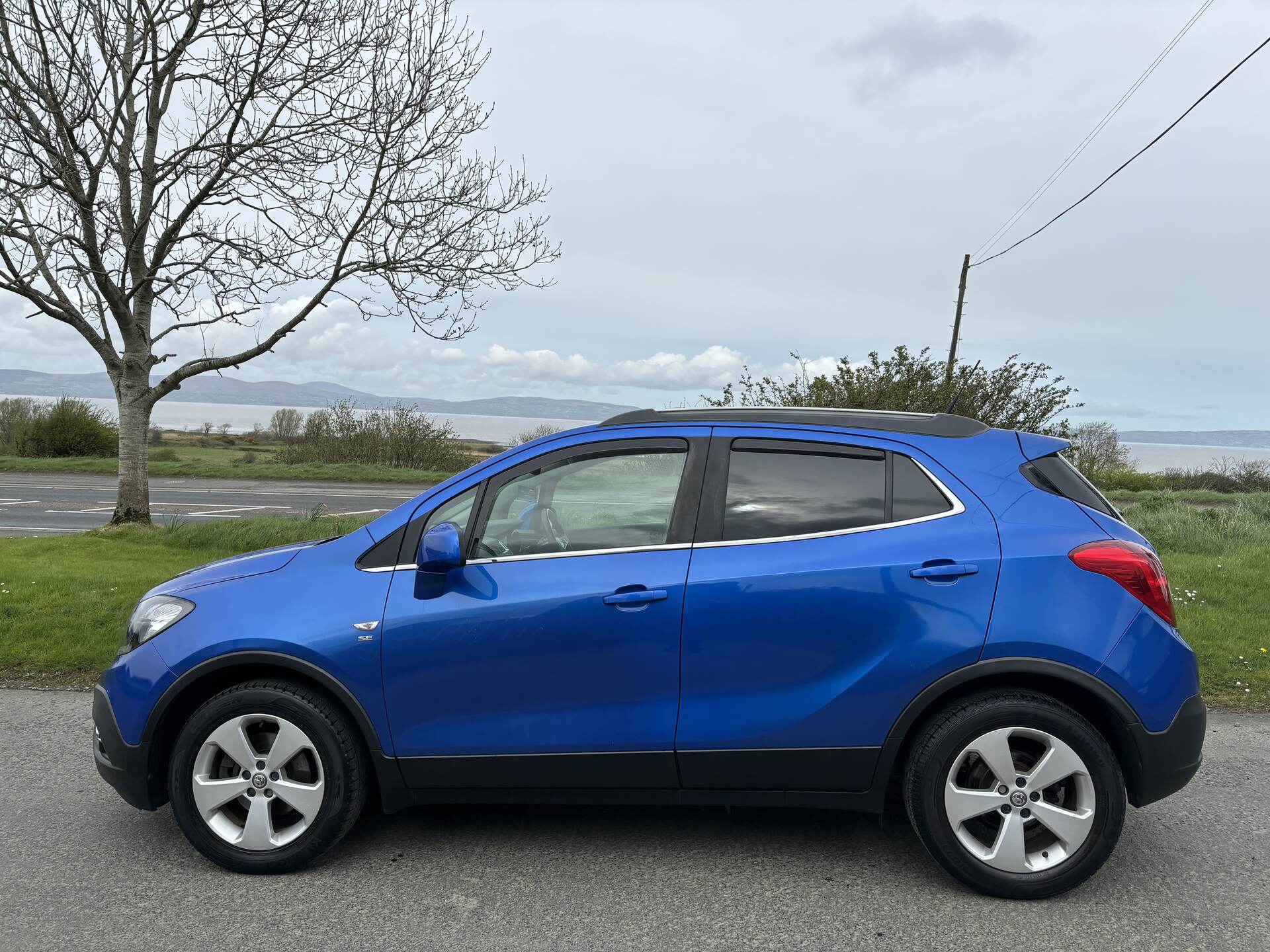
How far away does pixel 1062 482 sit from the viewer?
137 inches

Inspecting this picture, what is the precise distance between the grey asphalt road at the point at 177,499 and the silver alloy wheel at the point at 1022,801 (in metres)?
12.5

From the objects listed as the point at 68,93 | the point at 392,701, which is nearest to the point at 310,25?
the point at 68,93

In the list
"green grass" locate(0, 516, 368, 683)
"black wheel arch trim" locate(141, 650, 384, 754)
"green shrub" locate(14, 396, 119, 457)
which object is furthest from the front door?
"green shrub" locate(14, 396, 119, 457)

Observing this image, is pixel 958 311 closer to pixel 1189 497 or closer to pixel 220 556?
pixel 1189 497

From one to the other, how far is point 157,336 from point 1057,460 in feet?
41.2

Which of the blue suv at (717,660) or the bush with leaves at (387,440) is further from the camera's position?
the bush with leaves at (387,440)

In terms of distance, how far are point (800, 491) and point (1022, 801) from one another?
→ 51.1 inches

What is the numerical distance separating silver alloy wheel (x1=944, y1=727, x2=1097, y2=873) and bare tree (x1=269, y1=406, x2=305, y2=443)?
35.5 m

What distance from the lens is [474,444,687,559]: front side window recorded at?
3436 mm

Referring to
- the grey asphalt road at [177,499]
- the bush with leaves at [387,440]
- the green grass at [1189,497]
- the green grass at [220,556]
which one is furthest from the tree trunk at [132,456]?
the green grass at [1189,497]

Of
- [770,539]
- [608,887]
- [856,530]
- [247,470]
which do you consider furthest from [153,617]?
[247,470]

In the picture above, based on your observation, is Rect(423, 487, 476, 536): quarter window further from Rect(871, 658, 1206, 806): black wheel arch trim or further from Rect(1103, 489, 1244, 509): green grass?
Rect(1103, 489, 1244, 509): green grass

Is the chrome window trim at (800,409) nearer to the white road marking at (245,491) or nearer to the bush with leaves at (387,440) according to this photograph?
the white road marking at (245,491)

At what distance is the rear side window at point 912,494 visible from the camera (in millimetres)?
3326
